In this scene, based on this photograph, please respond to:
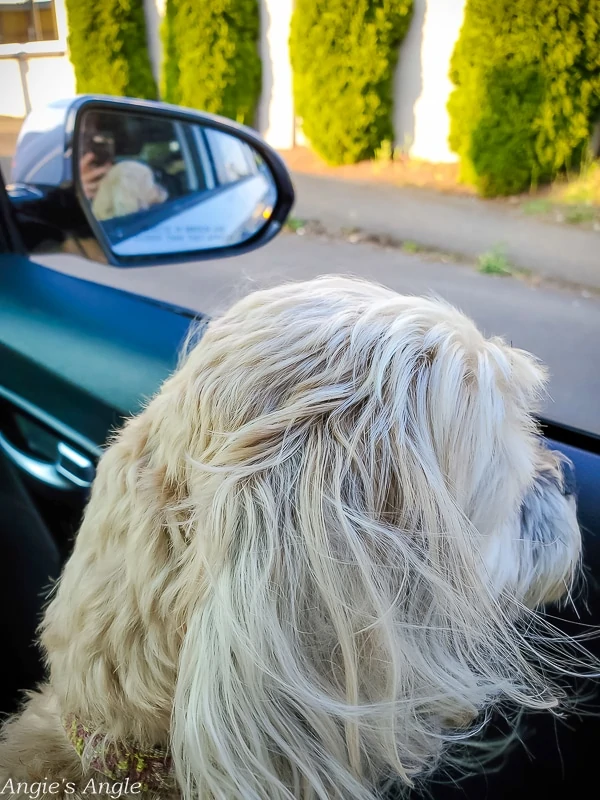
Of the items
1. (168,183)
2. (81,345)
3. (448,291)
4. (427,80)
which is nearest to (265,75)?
(427,80)

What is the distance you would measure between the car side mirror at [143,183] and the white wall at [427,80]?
1.91m

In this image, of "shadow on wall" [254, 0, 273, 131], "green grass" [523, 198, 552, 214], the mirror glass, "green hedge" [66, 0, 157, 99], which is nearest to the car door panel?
the mirror glass

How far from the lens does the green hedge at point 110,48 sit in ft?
11.2

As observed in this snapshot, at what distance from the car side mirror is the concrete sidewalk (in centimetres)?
120

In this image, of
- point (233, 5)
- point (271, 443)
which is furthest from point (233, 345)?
point (233, 5)

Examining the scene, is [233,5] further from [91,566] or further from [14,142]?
[91,566]

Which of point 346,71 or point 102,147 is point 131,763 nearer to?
point 102,147

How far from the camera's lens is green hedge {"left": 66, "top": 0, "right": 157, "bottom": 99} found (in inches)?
135

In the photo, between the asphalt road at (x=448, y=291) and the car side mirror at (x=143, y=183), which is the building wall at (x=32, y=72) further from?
the asphalt road at (x=448, y=291)

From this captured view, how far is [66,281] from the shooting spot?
261cm

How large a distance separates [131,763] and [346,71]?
731 cm

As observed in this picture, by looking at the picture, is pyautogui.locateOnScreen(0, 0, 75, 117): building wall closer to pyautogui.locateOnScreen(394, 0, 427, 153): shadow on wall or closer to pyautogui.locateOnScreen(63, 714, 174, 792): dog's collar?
pyautogui.locateOnScreen(63, 714, 174, 792): dog's collar

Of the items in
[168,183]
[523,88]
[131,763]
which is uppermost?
[523,88]

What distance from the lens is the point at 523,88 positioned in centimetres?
369
